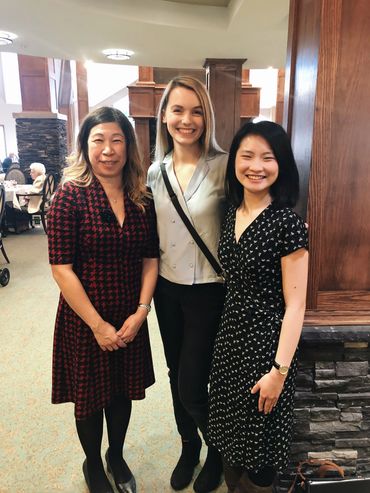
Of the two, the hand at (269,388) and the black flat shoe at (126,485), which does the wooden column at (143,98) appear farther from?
the hand at (269,388)

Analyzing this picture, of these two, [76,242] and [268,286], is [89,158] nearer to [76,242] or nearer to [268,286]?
[76,242]

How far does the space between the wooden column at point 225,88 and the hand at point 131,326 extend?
10.8ft

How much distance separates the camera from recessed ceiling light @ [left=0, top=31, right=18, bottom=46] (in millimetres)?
3309

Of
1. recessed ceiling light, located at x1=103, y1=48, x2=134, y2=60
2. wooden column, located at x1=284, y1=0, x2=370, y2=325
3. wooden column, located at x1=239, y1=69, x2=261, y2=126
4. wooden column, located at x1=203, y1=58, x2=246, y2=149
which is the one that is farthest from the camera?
wooden column, located at x1=239, y1=69, x2=261, y2=126

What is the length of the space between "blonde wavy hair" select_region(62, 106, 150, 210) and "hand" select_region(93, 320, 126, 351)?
408 millimetres

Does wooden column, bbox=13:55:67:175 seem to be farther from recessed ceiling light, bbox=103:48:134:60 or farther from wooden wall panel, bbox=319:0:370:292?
wooden wall panel, bbox=319:0:370:292

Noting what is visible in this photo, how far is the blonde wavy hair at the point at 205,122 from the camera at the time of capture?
132 cm

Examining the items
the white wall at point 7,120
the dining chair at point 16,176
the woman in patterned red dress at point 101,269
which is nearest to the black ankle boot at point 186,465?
the woman in patterned red dress at point 101,269

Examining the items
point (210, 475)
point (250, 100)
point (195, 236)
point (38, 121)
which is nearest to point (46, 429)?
point (210, 475)

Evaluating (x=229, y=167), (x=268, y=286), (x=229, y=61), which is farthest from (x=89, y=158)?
(x=229, y=61)

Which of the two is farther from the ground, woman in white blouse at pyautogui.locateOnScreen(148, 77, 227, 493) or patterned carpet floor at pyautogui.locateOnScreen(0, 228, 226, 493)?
woman in white blouse at pyautogui.locateOnScreen(148, 77, 227, 493)

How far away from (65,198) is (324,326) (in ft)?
3.07

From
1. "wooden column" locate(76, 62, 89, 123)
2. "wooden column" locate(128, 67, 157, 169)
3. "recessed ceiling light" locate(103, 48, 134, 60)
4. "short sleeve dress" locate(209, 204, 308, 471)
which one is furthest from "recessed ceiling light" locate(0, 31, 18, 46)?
"wooden column" locate(76, 62, 89, 123)

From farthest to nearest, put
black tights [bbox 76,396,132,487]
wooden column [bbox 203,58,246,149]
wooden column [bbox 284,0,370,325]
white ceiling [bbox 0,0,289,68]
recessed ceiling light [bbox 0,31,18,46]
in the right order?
wooden column [bbox 203,58,246,149] → recessed ceiling light [bbox 0,31,18,46] → white ceiling [bbox 0,0,289,68] → black tights [bbox 76,396,132,487] → wooden column [bbox 284,0,370,325]
